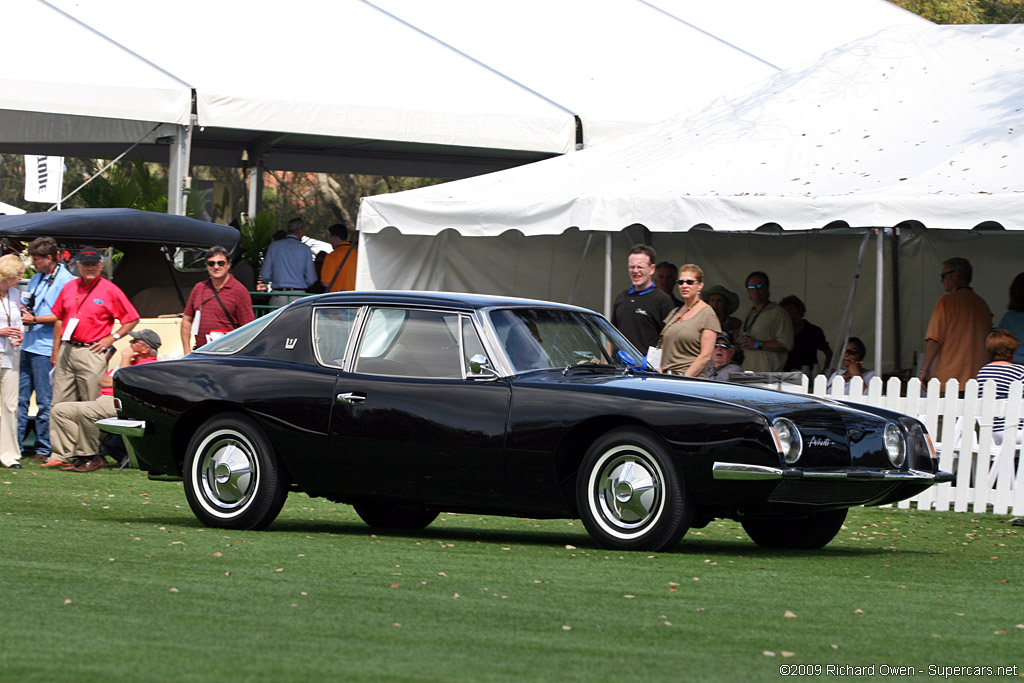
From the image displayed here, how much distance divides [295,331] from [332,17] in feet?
41.6

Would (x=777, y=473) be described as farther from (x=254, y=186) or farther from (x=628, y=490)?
(x=254, y=186)

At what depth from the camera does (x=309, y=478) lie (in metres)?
8.80

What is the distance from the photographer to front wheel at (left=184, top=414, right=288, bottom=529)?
8844 millimetres

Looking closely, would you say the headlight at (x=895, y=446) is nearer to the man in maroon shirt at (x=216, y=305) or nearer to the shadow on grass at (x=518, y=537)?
the shadow on grass at (x=518, y=537)

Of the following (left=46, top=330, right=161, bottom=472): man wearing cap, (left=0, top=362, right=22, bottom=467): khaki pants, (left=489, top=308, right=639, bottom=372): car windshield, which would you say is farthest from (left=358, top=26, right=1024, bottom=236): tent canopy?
(left=489, top=308, right=639, bottom=372): car windshield

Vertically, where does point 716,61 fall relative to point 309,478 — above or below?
above

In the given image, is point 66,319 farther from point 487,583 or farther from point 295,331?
point 487,583

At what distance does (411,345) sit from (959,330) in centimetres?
609

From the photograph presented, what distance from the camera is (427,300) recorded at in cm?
888

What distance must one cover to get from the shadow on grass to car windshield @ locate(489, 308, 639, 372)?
105 cm

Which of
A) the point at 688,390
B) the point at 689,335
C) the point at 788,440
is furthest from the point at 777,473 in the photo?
the point at 689,335

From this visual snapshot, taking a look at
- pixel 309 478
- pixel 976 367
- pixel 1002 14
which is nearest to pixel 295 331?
pixel 309 478

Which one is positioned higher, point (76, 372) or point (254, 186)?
point (254, 186)

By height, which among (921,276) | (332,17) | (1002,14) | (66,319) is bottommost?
(66,319)
